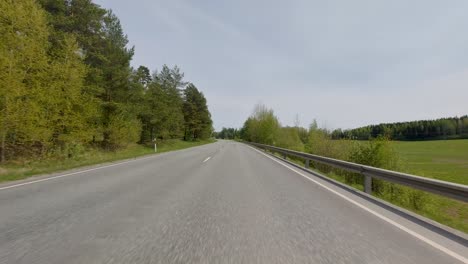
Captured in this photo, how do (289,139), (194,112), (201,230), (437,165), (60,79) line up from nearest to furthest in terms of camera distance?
(201,230) < (60,79) < (437,165) < (289,139) < (194,112)

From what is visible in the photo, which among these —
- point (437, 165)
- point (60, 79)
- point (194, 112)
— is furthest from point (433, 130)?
point (60, 79)

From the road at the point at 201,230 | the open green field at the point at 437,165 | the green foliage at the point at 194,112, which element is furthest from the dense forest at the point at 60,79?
the green foliage at the point at 194,112

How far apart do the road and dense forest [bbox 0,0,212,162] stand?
24.8 ft

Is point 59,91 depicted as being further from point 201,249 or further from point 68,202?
point 201,249

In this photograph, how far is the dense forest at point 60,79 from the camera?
11.7 meters

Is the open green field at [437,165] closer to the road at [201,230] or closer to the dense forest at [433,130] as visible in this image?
the road at [201,230]

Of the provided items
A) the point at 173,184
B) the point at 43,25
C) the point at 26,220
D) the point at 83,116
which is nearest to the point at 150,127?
the point at 83,116

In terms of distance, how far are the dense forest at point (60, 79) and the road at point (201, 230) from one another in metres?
7.57

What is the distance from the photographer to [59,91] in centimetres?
1385

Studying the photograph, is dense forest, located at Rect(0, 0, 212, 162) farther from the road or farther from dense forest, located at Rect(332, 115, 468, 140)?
dense forest, located at Rect(332, 115, 468, 140)

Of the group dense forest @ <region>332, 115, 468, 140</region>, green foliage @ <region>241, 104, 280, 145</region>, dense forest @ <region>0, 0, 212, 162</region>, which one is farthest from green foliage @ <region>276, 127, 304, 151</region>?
dense forest @ <region>332, 115, 468, 140</region>

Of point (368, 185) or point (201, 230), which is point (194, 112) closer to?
point (368, 185)

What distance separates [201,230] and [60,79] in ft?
49.6

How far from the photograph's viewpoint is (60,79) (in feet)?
47.1
